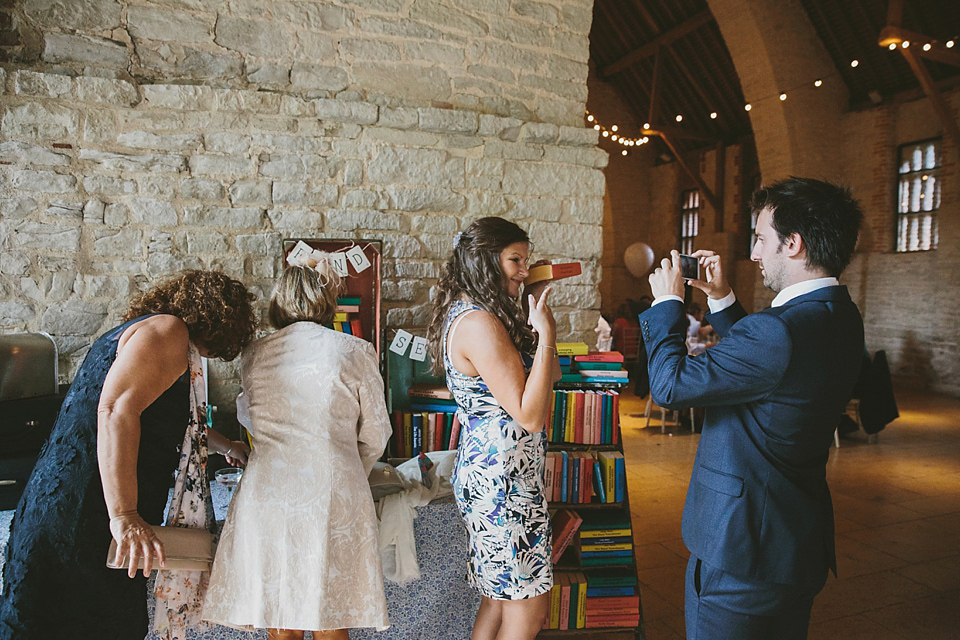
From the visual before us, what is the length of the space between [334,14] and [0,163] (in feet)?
5.67

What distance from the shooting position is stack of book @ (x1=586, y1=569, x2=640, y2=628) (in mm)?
2738

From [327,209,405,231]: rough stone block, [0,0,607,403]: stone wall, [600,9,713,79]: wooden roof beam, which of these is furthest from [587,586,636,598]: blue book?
[600,9,713,79]: wooden roof beam

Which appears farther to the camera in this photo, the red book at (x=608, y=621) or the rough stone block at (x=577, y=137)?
the rough stone block at (x=577, y=137)

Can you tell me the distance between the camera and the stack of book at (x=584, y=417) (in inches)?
111

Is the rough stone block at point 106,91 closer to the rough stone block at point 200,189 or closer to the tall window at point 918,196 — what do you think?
the rough stone block at point 200,189

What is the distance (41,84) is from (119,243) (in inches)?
30.6

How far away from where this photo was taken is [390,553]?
2.32 m

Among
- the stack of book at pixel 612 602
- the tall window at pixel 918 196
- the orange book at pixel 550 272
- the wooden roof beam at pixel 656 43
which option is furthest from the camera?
the wooden roof beam at pixel 656 43

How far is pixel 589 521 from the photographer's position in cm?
285

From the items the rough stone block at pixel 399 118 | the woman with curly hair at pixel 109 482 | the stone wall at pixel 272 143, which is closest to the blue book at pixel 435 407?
the stone wall at pixel 272 143

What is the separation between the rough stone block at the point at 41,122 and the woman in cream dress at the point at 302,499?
1.82m

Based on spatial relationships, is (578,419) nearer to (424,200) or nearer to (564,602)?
(564,602)

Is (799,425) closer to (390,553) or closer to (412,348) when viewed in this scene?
(390,553)

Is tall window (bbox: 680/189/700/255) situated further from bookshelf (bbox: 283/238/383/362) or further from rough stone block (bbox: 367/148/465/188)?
bookshelf (bbox: 283/238/383/362)
